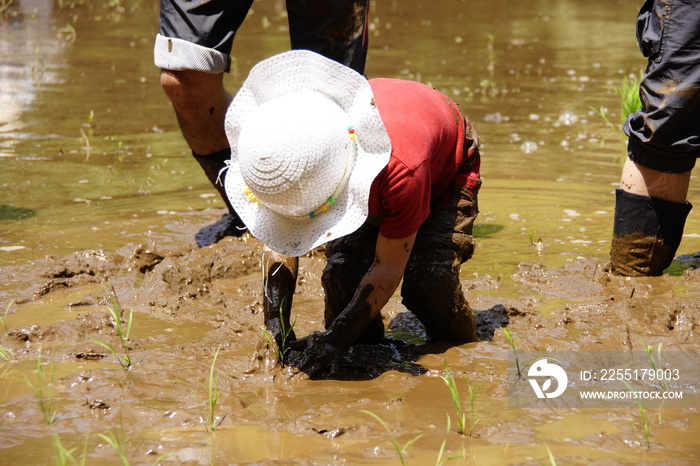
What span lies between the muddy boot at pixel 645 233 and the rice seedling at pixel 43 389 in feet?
7.47

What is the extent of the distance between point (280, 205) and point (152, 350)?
887 mm

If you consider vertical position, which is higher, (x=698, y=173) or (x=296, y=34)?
(x=296, y=34)

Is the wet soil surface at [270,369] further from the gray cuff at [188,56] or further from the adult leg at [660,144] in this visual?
the gray cuff at [188,56]

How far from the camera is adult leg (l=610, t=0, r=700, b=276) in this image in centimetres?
306

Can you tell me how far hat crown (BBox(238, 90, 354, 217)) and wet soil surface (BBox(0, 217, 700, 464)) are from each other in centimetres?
55

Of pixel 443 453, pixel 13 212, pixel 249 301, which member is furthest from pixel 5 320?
pixel 443 453

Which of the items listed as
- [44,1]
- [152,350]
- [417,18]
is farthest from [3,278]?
[44,1]

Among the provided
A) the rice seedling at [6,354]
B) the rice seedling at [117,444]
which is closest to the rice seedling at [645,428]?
the rice seedling at [117,444]

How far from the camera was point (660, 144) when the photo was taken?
3176mm

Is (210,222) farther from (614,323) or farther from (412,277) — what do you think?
(614,323)

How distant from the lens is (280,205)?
2.26 metres

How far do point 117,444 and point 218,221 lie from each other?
223 centimetres

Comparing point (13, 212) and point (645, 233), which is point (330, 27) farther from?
point (13, 212)

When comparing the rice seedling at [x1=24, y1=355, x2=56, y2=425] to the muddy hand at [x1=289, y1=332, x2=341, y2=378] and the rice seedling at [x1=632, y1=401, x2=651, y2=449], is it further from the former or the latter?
the rice seedling at [x1=632, y1=401, x2=651, y2=449]
